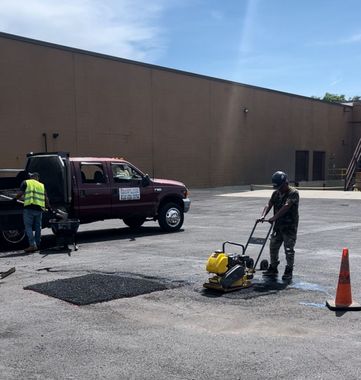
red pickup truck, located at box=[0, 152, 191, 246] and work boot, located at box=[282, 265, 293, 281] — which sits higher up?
red pickup truck, located at box=[0, 152, 191, 246]

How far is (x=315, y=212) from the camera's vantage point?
20141 mm

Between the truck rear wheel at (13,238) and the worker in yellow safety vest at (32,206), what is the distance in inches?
27.1

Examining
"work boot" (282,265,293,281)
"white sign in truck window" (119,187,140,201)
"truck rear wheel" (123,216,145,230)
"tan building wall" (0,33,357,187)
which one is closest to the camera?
"work boot" (282,265,293,281)

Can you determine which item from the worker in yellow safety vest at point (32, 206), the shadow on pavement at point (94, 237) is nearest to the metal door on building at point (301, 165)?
the shadow on pavement at point (94, 237)

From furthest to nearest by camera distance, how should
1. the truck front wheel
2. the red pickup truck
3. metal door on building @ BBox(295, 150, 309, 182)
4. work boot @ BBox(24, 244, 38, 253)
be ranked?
metal door on building @ BBox(295, 150, 309, 182)
the truck front wheel
the red pickup truck
work boot @ BBox(24, 244, 38, 253)

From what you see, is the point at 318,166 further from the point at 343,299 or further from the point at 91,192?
→ the point at 343,299

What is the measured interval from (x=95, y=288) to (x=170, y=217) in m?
6.96

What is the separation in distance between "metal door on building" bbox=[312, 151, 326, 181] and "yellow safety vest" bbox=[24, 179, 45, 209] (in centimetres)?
3953

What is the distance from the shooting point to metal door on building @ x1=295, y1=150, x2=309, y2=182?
1774 inches

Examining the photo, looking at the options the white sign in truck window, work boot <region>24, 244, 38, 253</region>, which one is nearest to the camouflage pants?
work boot <region>24, 244, 38, 253</region>

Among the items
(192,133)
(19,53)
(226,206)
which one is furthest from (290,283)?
(192,133)

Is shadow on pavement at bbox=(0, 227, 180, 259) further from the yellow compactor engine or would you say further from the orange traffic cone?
the orange traffic cone

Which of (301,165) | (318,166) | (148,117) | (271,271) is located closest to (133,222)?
(271,271)

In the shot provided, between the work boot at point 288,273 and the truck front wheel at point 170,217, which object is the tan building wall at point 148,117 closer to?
the truck front wheel at point 170,217
